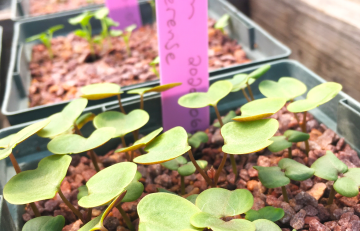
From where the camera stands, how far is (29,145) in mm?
827

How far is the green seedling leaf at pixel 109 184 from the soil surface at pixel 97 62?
0.63 metres

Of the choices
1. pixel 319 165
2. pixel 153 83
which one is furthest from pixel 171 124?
pixel 319 165

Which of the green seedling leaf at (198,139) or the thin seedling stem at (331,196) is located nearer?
the thin seedling stem at (331,196)

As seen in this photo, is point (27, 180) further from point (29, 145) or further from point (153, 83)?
point (153, 83)

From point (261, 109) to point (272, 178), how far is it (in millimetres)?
131

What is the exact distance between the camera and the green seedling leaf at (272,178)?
0.58 metres

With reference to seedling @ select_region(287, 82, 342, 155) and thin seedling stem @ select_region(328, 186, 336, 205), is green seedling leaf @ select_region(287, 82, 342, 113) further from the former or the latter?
thin seedling stem @ select_region(328, 186, 336, 205)

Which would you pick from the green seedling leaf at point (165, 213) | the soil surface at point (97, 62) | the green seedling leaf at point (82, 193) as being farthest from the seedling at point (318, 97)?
the soil surface at point (97, 62)

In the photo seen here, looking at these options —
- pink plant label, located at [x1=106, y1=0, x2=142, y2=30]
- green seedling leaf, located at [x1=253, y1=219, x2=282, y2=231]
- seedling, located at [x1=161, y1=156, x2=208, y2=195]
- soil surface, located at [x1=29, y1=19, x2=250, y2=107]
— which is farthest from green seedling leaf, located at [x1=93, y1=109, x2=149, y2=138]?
pink plant label, located at [x1=106, y1=0, x2=142, y2=30]

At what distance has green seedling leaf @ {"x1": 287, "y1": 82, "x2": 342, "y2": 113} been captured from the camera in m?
0.66

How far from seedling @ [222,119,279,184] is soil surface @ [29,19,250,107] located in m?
0.64

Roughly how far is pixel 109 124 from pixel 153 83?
28 centimetres

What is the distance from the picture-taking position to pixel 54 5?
200 centimetres

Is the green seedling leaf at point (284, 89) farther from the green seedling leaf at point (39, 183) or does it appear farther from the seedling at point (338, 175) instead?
the green seedling leaf at point (39, 183)
